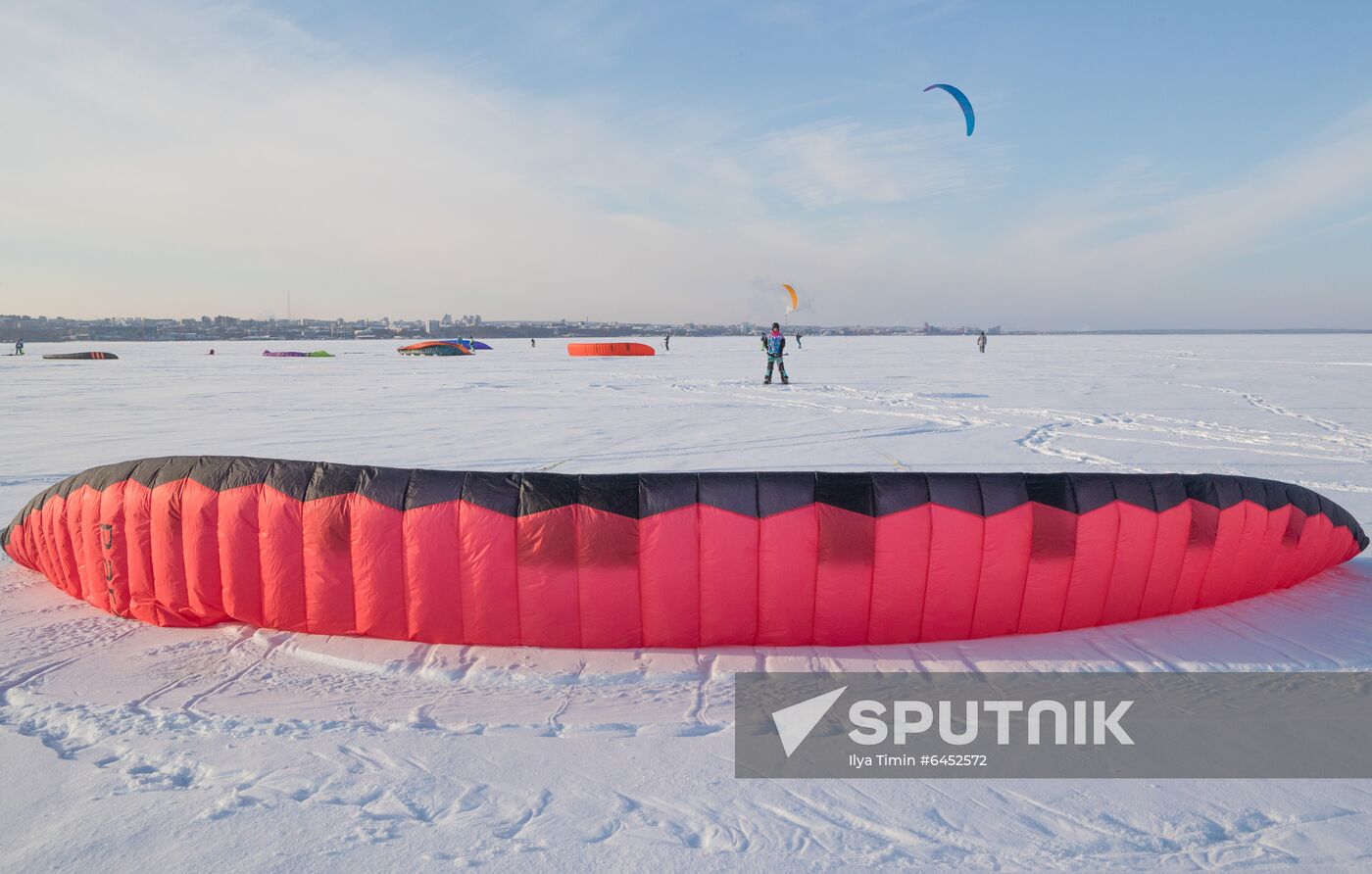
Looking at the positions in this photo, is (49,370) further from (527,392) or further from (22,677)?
(22,677)

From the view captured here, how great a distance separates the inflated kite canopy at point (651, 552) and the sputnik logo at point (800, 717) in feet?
1.80

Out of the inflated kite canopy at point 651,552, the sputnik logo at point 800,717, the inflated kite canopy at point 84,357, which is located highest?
the inflated kite canopy at point 651,552

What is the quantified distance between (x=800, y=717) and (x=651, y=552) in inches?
41.6

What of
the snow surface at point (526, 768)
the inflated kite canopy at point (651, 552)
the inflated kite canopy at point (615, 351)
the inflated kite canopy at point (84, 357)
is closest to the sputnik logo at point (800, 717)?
the snow surface at point (526, 768)

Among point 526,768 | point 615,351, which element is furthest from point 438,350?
point 526,768

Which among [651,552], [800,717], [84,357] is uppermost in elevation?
[651,552]

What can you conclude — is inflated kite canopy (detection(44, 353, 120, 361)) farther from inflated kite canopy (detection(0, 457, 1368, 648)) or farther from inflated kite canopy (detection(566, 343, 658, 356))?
inflated kite canopy (detection(0, 457, 1368, 648))

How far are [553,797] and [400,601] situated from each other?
162 cm

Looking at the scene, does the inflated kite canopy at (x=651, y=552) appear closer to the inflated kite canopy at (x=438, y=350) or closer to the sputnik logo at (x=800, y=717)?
the sputnik logo at (x=800, y=717)

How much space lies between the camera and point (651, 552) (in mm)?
3637

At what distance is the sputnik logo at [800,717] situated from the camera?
292cm

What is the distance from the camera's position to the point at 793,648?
147 inches

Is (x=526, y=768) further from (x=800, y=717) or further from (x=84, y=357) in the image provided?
(x=84, y=357)

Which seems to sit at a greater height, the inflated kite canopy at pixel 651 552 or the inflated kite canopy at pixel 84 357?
the inflated kite canopy at pixel 651 552
